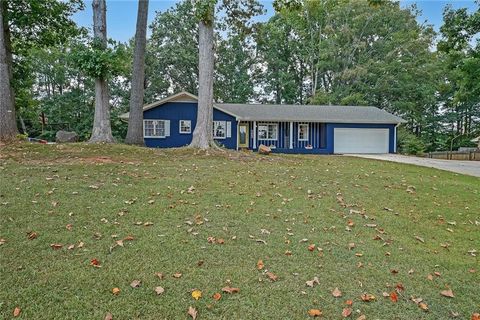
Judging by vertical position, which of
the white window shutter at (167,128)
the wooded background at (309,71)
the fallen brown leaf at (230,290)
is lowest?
the fallen brown leaf at (230,290)

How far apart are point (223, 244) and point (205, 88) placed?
794 cm

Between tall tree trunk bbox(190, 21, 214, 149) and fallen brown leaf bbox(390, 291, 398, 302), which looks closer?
fallen brown leaf bbox(390, 291, 398, 302)

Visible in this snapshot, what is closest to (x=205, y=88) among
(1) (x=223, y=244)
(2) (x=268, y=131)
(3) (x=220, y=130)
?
(1) (x=223, y=244)

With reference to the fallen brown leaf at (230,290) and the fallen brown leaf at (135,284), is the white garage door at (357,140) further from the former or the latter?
the fallen brown leaf at (135,284)

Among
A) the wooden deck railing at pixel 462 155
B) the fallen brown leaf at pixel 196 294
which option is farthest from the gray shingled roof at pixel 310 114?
the fallen brown leaf at pixel 196 294

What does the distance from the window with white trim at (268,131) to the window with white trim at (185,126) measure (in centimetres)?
472

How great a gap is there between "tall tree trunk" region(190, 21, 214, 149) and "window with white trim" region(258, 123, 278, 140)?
11.2m

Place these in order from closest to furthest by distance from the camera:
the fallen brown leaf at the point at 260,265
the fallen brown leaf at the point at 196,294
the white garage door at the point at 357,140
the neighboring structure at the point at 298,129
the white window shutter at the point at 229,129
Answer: the fallen brown leaf at the point at 196,294
the fallen brown leaf at the point at 260,265
the neighboring structure at the point at 298,129
the white window shutter at the point at 229,129
the white garage door at the point at 357,140

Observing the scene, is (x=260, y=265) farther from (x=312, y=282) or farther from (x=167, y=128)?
(x=167, y=128)

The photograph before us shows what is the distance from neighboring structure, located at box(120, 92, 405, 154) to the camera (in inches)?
819

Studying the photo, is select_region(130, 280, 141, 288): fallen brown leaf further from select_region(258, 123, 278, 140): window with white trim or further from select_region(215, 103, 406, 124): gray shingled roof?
select_region(258, 123, 278, 140): window with white trim

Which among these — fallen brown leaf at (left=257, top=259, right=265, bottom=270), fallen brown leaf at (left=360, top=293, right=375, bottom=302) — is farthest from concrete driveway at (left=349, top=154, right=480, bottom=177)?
fallen brown leaf at (left=257, top=259, right=265, bottom=270)

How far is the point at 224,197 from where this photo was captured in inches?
231

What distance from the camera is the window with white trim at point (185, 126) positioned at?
2036cm
